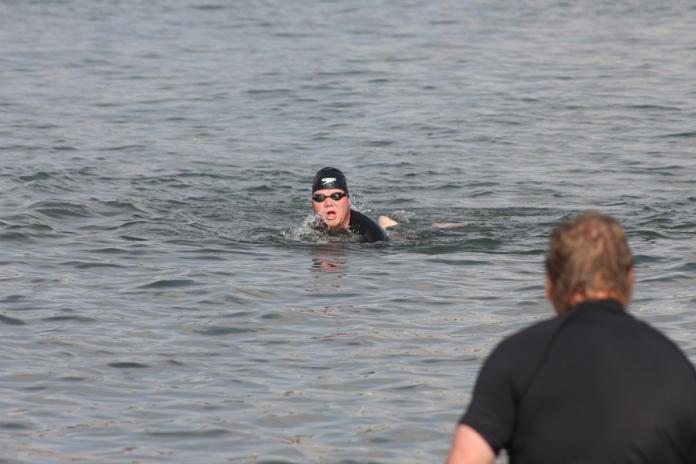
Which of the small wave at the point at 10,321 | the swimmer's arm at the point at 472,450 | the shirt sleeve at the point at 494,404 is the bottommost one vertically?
the small wave at the point at 10,321

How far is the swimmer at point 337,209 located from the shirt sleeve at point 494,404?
9.92 m

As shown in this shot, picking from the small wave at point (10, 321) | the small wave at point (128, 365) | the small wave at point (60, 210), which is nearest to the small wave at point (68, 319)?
the small wave at point (10, 321)

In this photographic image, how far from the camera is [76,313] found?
11617 mm

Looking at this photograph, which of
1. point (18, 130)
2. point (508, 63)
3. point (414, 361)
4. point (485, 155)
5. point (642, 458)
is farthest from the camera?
point (508, 63)

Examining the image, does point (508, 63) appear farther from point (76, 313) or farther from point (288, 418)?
point (288, 418)

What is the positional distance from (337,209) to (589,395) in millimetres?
10127

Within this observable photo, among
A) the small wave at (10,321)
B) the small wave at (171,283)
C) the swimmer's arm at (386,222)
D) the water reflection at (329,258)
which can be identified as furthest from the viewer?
the swimmer's arm at (386,222)

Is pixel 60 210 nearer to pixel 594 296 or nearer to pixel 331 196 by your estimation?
pixel 331 196

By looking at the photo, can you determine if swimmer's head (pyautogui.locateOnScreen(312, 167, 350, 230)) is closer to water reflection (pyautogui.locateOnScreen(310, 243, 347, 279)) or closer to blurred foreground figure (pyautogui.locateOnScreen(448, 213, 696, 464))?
water reflection (pyautogui.locateOnScreen(310, 243, 347, 279))

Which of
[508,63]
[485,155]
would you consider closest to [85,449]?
[485,155]

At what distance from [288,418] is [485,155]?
11611 millimetres

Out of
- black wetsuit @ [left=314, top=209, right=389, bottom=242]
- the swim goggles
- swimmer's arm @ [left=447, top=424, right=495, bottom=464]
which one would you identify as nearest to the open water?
black wetsuit @ [left=314, top=209, right=389, bottom=242]

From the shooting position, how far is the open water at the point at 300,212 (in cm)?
910

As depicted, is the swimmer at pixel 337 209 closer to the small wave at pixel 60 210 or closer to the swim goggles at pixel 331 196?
the swim goggles at pixel 331 196
